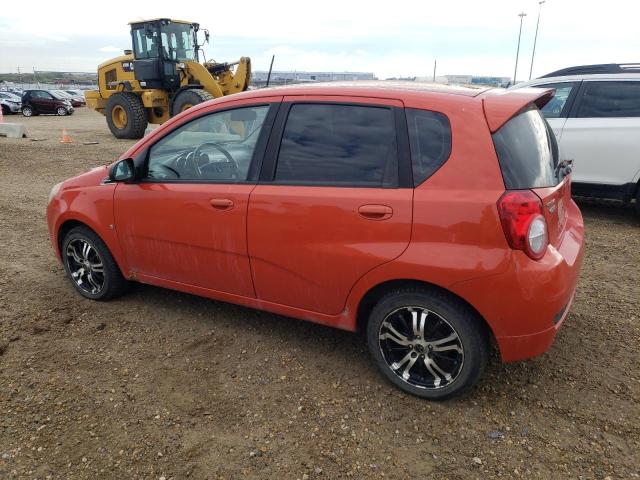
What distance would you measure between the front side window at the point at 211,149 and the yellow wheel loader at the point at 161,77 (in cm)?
1142

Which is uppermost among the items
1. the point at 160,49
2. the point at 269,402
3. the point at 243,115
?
the point at 160,49

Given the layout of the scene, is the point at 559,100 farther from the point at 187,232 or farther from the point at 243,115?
the point at 187,232

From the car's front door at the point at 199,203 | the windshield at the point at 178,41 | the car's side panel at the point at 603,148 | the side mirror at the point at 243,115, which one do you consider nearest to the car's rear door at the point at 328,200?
the car's front door at the point at 199,203

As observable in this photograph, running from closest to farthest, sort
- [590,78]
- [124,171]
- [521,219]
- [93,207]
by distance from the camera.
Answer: [521,219]
[124,171]
[93,207]
[590,78]

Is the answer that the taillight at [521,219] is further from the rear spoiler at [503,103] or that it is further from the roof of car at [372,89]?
the roof of car at [372,89]

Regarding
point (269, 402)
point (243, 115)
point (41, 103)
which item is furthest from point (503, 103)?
point (41, 103)

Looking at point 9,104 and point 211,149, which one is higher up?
point 211,149

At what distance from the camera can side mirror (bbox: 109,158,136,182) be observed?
3.53m

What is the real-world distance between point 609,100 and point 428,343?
16.8 feet

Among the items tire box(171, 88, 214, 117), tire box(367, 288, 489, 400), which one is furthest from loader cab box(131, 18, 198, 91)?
tire box(367, 288, 489, 400)

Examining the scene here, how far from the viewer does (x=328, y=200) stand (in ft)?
9.16

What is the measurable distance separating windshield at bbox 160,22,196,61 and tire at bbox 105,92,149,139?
1.93 metres

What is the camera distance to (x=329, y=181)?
2846 mm

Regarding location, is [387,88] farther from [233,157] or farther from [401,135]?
[233,157]
